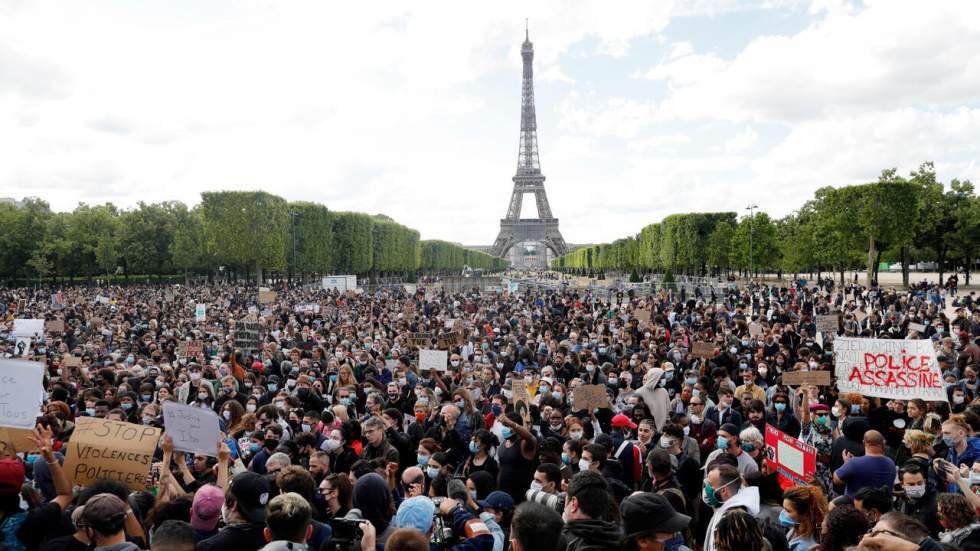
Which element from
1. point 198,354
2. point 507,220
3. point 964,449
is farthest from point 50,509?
point 507,220

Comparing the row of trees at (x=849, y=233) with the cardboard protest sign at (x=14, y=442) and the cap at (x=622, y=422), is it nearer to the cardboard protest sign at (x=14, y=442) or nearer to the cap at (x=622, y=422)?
the cap at (x=622, y=422)

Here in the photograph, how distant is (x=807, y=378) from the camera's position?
837 cm

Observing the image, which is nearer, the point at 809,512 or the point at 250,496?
the point at 250,496

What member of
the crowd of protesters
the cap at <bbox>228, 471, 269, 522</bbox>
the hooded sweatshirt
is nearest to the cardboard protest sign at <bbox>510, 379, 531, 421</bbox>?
the crowd of protesters

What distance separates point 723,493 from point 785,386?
544 centimetres

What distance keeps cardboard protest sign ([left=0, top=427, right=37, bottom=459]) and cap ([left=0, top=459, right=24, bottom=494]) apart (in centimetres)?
153

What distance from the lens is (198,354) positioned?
13.4 metres

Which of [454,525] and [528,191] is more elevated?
[528,191]

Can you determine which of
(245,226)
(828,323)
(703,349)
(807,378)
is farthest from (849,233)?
(245,226)

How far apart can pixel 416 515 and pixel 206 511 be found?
4.42ft

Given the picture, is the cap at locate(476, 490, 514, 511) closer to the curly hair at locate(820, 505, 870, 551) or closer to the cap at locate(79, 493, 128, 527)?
the curly hair at locate(820, 505, 870, 551)

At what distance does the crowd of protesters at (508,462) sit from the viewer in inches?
130

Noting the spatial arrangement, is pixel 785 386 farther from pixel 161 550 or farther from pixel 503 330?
pixel 503 330

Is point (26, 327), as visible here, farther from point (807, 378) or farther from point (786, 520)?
point (786, 520)
